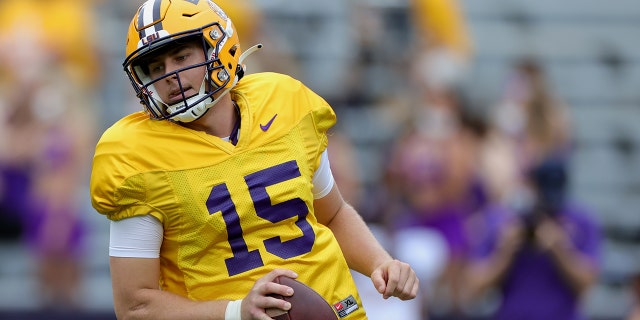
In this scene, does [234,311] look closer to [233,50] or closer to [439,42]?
[233,50]

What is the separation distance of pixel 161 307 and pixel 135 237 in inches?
8.4

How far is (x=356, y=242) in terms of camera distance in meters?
3.84

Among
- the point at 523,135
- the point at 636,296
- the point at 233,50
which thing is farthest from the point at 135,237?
the point at 523,135

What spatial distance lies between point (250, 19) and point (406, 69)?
3.89 feet

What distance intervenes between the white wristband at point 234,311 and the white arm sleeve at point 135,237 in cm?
28

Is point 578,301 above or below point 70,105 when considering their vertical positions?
below

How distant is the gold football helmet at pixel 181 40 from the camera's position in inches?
135

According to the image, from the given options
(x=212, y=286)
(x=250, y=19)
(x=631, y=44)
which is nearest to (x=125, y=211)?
(x=212, y=286)

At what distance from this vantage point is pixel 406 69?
841 centimetres

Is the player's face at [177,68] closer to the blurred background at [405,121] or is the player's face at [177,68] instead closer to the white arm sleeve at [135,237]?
the white arm sleeve at [135,237]

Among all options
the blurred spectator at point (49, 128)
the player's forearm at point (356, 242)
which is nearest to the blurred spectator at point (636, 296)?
the player's forearm at point (356, 242)

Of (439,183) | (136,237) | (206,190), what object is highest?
(206,190)

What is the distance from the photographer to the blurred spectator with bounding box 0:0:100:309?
7.48 meters

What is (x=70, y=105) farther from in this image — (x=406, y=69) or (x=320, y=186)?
(x=320, y=186)
